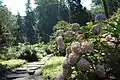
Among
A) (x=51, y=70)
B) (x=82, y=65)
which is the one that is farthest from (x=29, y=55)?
(x=82, y=65)

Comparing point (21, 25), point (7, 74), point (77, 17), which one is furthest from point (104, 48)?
point (21, 25)

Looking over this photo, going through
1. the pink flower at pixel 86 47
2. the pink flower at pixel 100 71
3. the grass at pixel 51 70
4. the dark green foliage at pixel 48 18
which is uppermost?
the dark green foliage at pixel 48 18

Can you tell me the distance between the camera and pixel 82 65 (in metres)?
3.79

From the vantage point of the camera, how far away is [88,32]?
15.4 feet

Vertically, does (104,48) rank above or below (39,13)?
below

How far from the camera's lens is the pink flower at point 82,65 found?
3797mm

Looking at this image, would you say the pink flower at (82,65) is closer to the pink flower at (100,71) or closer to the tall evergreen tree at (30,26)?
the pink flower at (100,71)

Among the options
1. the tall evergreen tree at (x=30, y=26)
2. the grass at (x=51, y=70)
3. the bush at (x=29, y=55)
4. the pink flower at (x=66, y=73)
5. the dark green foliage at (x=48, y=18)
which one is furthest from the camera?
the tall evergreen tree at (x=30, y=26)

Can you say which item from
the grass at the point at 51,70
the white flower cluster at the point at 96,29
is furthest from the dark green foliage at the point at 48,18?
the white flower cluster at the point at 96,29

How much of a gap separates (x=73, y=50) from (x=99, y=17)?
132 cm

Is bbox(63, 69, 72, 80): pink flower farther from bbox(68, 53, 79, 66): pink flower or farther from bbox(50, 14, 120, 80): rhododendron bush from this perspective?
bbox(68, 53, 79, 66): pink flower

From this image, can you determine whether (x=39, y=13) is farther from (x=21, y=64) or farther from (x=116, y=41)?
(x=116, y=41)

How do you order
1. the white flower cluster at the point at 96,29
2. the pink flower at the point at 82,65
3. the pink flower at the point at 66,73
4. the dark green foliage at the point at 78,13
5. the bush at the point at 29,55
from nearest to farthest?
1. the pink flower at the point at 82,65
2. the pink flower at the point at 66,73
3. the white flower cluster at the point at 96,29
4. the bush at the point at 29,55
5. the dark green foliage at the point at 78,13

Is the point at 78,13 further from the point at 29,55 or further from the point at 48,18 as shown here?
the point at 29,55
